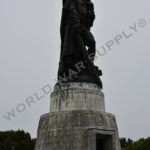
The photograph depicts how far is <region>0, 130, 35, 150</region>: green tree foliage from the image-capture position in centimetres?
5106

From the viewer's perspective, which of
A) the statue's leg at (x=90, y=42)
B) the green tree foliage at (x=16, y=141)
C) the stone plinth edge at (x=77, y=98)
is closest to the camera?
the stone plinth edge at (x=77, y=98)

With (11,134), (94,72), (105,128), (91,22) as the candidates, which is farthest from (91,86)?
(11,134)

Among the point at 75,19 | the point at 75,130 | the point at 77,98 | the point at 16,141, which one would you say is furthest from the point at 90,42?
the point at 16,141

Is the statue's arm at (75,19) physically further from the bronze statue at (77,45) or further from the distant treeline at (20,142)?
the distant treeline at (20,142)

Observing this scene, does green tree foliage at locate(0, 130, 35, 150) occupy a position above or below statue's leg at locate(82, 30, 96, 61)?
above

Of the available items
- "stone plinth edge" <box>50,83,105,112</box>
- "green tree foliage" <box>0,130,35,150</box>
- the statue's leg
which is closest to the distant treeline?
"green tree foliage" <box>0,130,35,150</box>

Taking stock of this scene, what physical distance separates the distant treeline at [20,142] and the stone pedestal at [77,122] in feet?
109

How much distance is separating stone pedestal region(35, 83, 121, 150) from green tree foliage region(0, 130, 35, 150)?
33.4m

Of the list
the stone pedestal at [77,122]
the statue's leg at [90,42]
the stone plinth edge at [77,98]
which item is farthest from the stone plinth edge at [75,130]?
the statue's leg at [90,42]

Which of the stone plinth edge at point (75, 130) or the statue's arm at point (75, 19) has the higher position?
the statue's arm at point (75, 19)

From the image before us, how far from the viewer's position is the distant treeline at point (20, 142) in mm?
50438

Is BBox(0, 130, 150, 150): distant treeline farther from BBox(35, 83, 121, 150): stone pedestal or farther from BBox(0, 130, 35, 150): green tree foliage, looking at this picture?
BBox(35, 83, 121, 150): stone pedestal

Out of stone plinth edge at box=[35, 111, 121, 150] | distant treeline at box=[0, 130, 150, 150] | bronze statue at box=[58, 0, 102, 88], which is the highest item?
distant treeline at box=[0, 130, 150, 150]

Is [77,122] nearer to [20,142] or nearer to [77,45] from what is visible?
[77,45]
